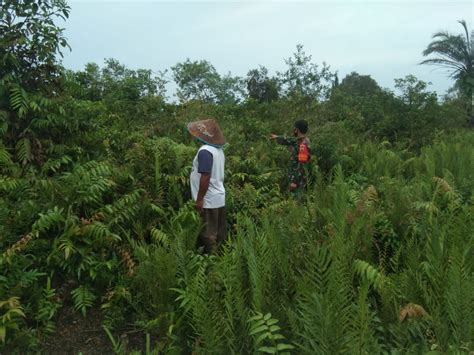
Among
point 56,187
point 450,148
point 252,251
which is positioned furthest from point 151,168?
point 450,148

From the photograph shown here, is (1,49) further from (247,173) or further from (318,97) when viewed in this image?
(318,97)

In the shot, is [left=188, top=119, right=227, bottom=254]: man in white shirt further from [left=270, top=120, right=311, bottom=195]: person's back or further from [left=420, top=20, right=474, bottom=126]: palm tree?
[left=420, top=20, right=474, bottom=126]: palm tree

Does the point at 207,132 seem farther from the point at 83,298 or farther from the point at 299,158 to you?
the point at 299,158

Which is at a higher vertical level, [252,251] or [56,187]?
[56,187]

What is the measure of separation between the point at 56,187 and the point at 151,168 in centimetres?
135

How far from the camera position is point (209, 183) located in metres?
4.76

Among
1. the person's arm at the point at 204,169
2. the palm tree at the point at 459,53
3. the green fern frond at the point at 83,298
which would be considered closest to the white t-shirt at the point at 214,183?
the person's arm at the point at 204,169

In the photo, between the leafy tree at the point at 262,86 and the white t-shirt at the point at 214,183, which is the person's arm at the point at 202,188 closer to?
the white t-shirt at the point at 214,183

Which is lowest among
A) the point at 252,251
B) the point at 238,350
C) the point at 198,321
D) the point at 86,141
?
the point at 238,350

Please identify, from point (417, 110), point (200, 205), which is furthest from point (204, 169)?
point (417, 110)

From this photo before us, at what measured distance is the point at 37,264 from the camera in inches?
164

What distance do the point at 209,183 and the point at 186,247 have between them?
0.75 m

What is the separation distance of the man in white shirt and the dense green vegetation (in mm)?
181

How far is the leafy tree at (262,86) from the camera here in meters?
14.4
